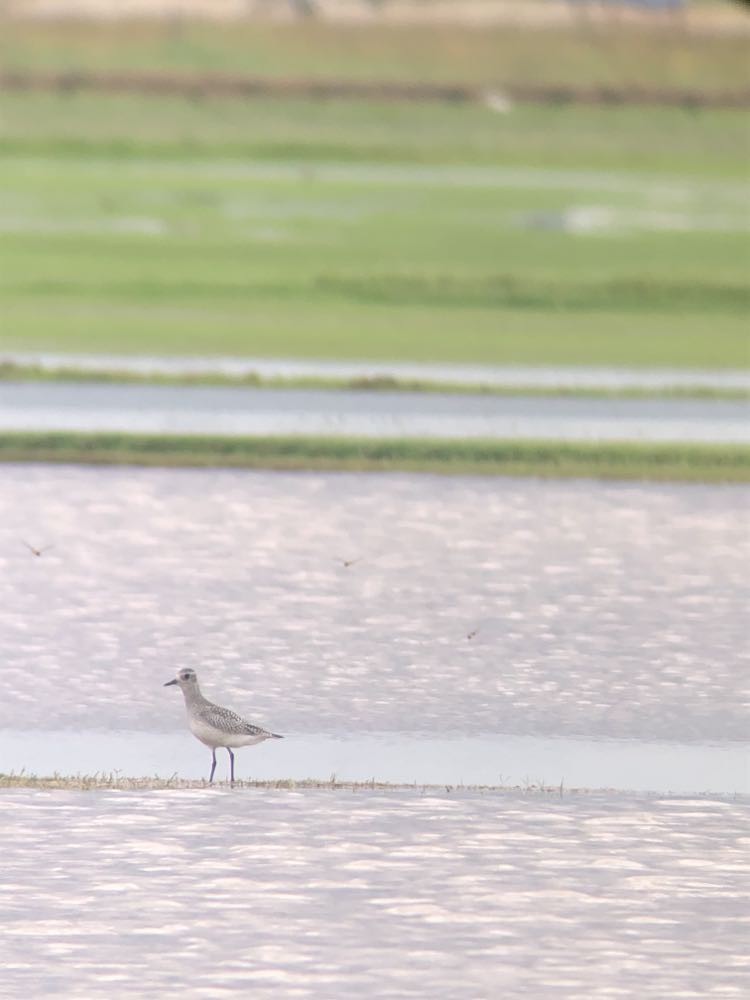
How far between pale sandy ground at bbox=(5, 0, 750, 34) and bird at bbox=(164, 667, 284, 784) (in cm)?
3900

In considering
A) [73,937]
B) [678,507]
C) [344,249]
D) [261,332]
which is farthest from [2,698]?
[344,249]

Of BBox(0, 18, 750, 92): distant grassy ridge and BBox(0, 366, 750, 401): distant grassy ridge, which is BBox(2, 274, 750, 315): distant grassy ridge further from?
BBox(0, 18, 750, 92): distant grassy ridge

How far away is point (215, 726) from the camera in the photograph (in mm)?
9156

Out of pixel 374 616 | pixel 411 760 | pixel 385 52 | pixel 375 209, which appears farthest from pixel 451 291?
pixel 411 760

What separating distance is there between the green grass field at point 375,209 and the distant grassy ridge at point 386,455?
32.5ft

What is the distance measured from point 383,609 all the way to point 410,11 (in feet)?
120

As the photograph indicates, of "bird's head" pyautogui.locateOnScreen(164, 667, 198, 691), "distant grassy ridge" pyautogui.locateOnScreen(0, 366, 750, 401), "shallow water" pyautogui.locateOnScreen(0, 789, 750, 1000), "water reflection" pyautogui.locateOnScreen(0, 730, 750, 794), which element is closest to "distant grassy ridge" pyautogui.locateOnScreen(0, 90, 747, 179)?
"distant grassy ridge" pyautogui.locateOnScreen(0, 366, 750, 401)

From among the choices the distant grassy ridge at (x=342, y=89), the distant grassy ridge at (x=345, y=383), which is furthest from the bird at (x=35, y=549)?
the distant grassy ridge at (x=342, y=89)

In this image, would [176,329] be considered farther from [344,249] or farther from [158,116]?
[158,116]

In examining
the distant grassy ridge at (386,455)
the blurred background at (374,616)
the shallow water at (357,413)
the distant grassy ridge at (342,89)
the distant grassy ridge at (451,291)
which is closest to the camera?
the blurred background at (374,616)

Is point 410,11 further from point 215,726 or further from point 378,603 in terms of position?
point 215,726

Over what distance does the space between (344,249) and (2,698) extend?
2968cm

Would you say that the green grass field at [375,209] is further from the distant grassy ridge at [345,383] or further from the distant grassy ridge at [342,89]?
the distant grassy ridge at [345,383]

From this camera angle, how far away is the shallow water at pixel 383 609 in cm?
1026
